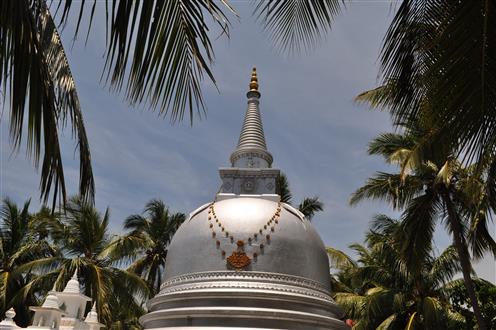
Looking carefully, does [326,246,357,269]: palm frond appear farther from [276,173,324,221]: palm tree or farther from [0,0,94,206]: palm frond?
[0,0,94,206]: palm frond

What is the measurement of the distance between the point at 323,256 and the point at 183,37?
51.9 feet

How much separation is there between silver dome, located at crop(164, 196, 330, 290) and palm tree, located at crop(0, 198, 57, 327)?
11.0m

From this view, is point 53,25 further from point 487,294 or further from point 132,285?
point 487,294

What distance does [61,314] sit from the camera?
16.1m

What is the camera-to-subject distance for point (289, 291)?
16.3 meters

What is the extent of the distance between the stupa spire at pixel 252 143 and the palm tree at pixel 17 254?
1210 cm

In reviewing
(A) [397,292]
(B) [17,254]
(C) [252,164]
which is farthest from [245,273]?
(B) [17,254]

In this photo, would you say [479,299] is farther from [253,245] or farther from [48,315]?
[48,315]

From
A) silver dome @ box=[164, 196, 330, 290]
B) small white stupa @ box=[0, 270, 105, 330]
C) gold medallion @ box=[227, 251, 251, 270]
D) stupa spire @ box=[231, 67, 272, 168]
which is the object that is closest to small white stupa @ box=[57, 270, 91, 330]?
small white stupa @ box=[0, 270, 105, 330]

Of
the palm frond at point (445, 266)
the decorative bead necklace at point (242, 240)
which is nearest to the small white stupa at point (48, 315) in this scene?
the decorative bead necklace at point (242, 240)

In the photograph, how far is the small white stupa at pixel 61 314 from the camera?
609 inches

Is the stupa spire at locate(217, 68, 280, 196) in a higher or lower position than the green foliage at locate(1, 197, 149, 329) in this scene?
higher

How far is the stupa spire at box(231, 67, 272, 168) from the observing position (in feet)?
76.2

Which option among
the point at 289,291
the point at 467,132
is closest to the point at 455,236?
the point at 289,291
